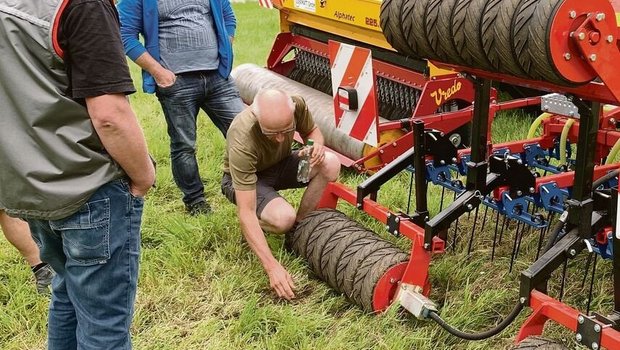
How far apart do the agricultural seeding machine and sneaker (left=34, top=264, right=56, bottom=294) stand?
1162 millimetres

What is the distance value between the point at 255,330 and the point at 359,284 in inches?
18.9

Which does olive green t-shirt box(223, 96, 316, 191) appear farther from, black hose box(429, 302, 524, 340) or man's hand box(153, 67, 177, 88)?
black hose box(429, 302, 524, 340)

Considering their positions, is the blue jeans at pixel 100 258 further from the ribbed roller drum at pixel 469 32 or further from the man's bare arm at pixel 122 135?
the ribbed roller drum at pixel 469 32

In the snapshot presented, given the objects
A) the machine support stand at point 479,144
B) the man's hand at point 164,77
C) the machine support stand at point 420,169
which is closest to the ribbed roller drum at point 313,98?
the man's hand at point 164,77

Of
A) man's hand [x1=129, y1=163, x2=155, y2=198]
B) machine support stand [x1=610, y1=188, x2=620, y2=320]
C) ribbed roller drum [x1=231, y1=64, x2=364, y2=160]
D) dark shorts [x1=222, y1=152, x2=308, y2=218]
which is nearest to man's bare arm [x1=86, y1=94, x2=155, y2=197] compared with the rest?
man's hand [x1=129, y1=163, x2=155, y2=198]

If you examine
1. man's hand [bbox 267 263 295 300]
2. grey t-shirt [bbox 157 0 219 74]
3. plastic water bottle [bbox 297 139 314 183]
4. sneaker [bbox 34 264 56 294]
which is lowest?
sneaker [bbox 34 264 56 294]

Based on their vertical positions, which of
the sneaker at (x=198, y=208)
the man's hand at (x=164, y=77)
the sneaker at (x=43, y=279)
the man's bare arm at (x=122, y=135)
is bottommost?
the sneaker at (x=198, y=208)

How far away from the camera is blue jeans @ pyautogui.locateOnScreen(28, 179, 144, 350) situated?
2014 millimetres

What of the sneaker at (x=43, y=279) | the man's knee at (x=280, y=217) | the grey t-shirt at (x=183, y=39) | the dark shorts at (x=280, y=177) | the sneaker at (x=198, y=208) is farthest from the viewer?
the sneaker at (x=198, y=208)

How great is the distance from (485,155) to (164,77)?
6.34 ft

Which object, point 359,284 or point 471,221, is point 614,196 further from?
point 471,221

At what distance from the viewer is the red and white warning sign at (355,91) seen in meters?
3.66

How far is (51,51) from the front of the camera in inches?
69.8

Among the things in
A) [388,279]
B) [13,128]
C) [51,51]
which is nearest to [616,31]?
[388,279]
